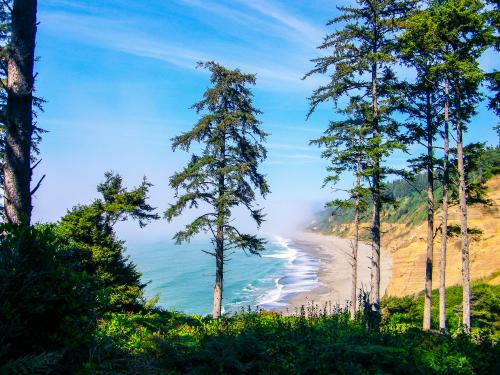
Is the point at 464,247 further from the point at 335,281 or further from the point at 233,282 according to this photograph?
the point at 233,282

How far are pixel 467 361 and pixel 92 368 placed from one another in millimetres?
6161

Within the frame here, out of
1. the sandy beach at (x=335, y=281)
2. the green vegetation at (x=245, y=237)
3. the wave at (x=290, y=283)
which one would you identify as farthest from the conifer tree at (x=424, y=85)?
the wave at (x=290, y=283)

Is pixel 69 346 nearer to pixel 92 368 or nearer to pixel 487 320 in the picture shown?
pixel 92 368

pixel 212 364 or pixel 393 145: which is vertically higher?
pixel 393 145

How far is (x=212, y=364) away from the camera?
5336 millimetres

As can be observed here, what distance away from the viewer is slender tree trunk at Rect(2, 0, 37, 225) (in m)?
5.24

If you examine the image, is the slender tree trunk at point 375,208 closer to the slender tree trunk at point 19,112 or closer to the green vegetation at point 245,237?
the green vegetation at point 245,237

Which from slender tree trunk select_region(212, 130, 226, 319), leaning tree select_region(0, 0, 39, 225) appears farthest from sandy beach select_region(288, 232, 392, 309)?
leaning tree select_region(0, 0, 39, 225)

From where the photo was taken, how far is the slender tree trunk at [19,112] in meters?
5.24

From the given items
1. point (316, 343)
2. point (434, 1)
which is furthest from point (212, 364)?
point (434, 1)

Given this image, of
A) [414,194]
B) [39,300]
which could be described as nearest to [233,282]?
[39,300]

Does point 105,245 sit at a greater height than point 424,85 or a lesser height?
lesser

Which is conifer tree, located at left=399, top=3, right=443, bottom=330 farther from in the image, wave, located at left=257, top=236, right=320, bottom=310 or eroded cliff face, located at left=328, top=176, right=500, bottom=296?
wave, located at left=257, top=236, right=320, bottom=310

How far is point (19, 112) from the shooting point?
531cm
